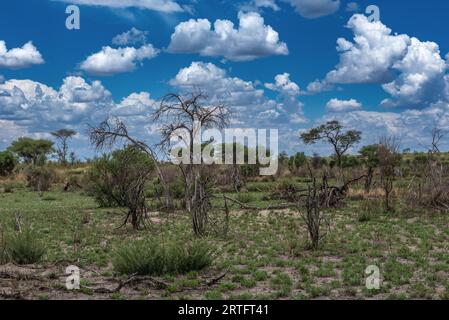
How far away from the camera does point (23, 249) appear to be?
12.4m

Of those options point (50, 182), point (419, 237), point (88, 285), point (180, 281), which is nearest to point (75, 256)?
point (88, 285)

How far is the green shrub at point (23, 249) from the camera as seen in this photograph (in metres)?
12.4

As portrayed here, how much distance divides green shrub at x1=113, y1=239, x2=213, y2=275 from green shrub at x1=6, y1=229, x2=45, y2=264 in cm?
236

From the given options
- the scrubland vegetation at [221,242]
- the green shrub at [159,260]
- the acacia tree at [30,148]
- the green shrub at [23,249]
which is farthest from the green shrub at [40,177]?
the green shrub at [159,260]

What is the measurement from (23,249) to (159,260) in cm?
347

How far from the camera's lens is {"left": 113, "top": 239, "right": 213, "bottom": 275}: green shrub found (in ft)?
35.7

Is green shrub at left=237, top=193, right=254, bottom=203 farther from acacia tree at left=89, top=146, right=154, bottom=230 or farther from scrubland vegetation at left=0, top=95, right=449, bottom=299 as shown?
acacia tree at left=89, top=146, right=154, bottom=230

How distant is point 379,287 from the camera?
9.97 m

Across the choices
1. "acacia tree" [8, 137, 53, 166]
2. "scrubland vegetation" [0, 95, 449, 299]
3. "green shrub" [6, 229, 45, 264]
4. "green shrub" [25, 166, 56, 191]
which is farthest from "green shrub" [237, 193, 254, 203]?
"acacia tree" [8, 137, 53, 166]

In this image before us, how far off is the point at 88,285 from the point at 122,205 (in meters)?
15.7

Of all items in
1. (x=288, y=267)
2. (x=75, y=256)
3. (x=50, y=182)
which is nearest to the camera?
(x=288, y=267)

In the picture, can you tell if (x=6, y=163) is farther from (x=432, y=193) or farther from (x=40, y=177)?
(x=432, y=193)

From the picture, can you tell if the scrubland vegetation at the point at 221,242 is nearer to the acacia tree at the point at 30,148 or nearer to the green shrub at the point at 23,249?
the green shrub at the point at 23,249
